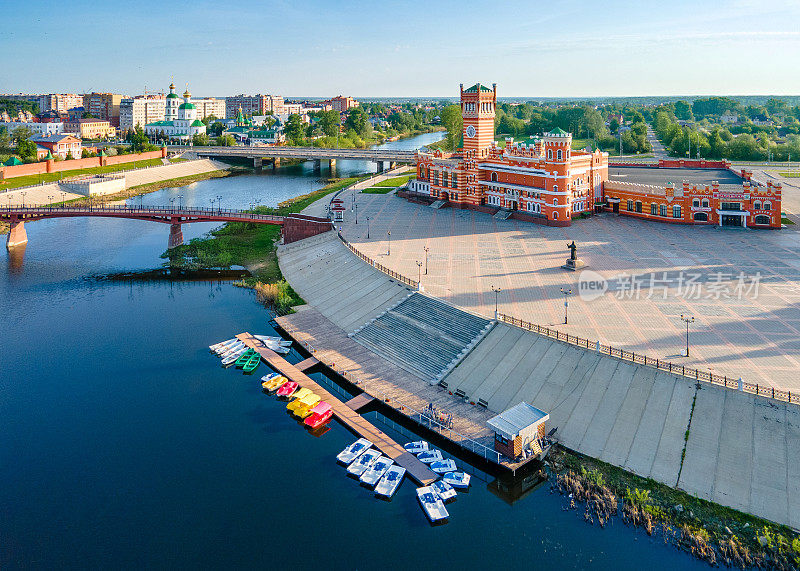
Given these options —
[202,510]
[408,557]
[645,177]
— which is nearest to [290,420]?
[202,510]

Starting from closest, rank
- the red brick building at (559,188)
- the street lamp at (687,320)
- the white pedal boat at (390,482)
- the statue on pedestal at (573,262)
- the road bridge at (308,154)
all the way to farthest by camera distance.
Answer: the white pedal boat at (390,482), the street lamp at (687,320), the statue on pedestal at (573,262), the red brick building at (559,188), the road bridge at (308,154)

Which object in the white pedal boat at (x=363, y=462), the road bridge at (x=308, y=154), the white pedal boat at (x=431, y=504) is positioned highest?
the road bridge at (x=308, y=154)

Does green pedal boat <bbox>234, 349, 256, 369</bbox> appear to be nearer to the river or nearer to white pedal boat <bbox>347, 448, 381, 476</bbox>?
the river

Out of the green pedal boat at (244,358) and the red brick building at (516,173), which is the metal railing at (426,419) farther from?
the red brick building at (516,173)

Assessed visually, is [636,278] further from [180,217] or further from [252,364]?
[180,217]

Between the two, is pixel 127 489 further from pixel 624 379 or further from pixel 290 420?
pixel 624 379

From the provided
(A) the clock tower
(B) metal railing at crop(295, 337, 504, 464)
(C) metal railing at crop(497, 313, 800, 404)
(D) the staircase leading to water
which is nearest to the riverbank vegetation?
(B) metal railing at crop(295, 337, 504, 464)

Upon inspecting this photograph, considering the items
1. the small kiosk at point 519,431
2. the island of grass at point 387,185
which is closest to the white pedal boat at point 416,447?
the small kiosk at point 519,431
